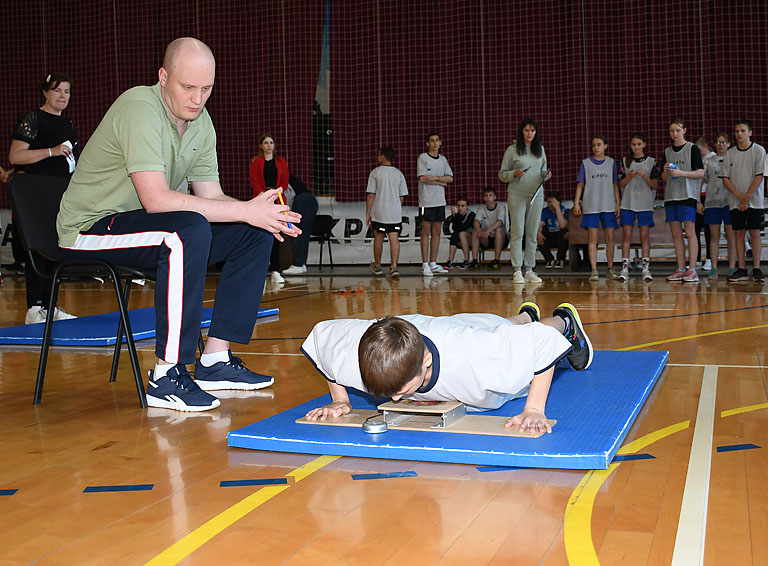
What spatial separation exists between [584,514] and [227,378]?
172 centimetres

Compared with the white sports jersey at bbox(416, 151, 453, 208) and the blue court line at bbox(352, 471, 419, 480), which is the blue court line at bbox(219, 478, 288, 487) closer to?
the blue court line at bbox(352, 471, 419, 480)

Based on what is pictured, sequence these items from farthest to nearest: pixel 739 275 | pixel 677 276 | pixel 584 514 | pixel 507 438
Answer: pixel 677 276 < pixel 739 275 < pixel 507 438 < pixel 584 514

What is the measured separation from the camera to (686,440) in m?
2.16

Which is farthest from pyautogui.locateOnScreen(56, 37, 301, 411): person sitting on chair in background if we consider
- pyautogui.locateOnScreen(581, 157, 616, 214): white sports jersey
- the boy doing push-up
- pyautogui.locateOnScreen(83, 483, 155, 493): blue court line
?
pyautogui.locateOnScreen(581, 157, 616, 214): white sports jersey

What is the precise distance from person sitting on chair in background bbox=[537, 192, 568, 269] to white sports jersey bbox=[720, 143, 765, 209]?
7.95ft

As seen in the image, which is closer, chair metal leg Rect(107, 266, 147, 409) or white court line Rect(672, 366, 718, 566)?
white court line Rect(672, 366, 718, 566)

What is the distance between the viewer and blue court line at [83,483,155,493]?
74.5 inches

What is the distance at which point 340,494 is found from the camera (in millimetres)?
1817

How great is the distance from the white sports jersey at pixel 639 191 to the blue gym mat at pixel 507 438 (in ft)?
18.3

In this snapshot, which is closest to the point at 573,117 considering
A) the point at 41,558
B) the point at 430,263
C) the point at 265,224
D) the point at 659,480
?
the point at 430,263

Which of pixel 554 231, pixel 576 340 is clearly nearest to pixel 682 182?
pixel 554 231

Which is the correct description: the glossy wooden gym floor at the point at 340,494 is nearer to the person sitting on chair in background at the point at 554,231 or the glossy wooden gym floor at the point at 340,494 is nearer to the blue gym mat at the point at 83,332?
the blue gym mat at the point at 83,332

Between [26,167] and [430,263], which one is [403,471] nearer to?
[26,167]

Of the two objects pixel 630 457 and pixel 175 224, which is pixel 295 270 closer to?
pixel 175 224
